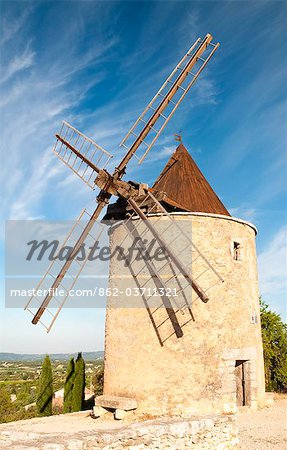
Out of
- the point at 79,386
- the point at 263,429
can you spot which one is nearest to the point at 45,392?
the point at 79,386

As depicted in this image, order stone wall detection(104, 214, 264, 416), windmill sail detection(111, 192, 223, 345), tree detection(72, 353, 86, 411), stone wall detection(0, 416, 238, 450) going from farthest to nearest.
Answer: tree detection(72, 353, 86, 411)
windmill sail detection(111, 192, 223, 345)
stone wall detection(104, 214, 264, 416)
stone wall detection(0, 416, 238, 450)

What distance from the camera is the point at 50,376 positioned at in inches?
592

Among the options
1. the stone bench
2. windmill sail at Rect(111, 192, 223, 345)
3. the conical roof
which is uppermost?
the conical roof

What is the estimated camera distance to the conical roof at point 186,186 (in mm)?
10867

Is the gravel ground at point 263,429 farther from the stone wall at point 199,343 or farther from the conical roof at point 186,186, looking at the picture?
the conical roof at point 186,186


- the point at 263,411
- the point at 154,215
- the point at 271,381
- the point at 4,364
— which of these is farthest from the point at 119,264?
the point at 4,364

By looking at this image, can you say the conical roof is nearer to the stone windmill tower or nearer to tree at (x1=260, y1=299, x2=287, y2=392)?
the stone windmill tower

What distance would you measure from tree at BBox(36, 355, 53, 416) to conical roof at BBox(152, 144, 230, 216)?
8136mm

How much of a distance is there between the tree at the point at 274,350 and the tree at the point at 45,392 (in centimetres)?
830

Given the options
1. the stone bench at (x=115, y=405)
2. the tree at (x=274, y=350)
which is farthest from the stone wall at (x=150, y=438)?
the tree at (x=274, y=350)

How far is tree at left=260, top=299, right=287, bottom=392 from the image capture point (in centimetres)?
1627

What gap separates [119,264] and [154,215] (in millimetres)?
1673

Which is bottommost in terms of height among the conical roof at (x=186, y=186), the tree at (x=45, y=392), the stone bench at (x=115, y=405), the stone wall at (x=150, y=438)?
the tree at (x=45, y=392)

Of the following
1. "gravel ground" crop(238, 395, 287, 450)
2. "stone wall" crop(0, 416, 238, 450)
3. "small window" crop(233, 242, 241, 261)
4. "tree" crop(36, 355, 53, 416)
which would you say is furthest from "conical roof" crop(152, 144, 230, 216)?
"tree" crop(36, 355, 53, 416)
